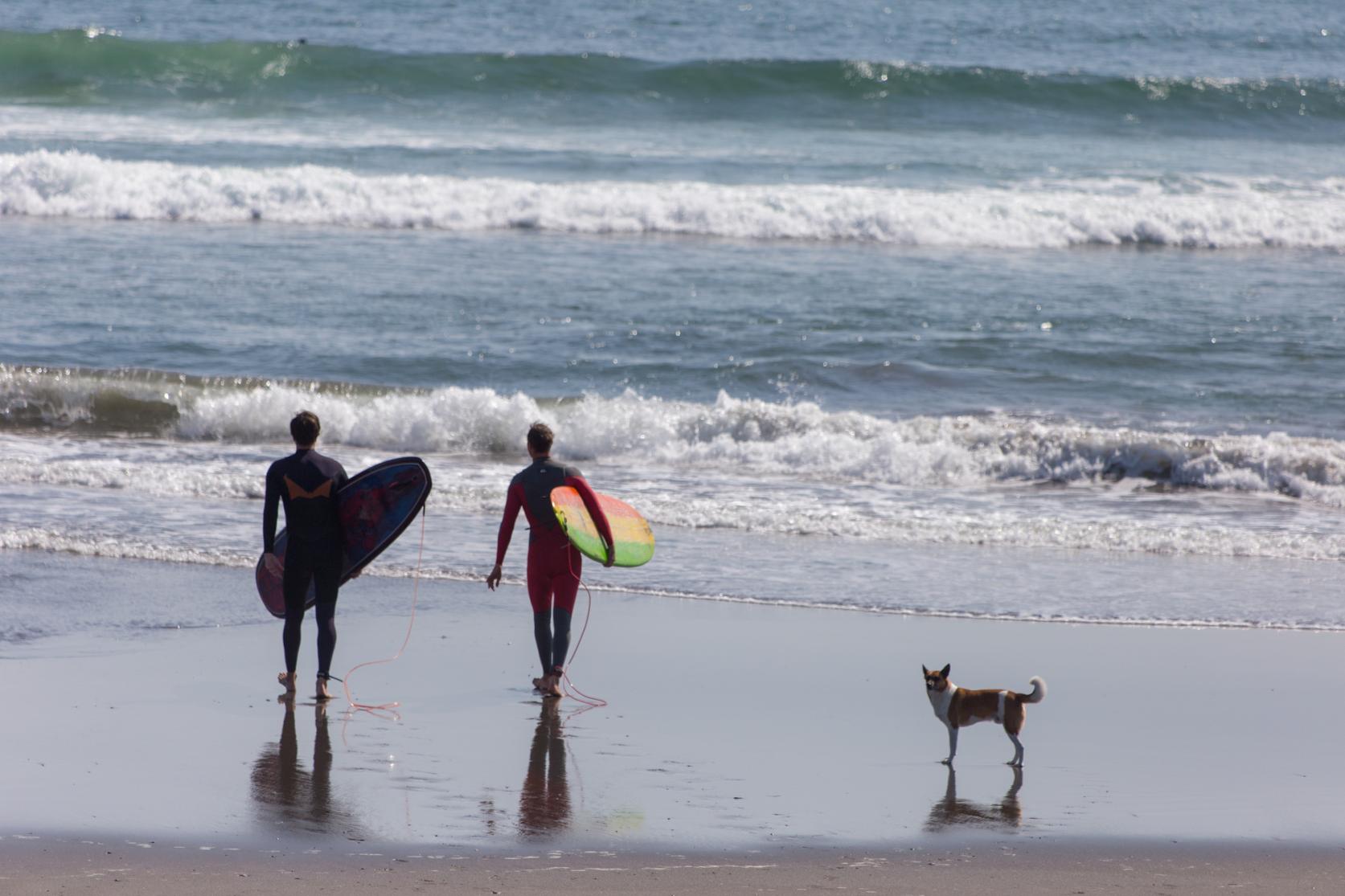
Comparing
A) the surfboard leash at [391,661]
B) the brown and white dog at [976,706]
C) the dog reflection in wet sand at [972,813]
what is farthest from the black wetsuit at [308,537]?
the dog reflection in wet sand at [972,813]

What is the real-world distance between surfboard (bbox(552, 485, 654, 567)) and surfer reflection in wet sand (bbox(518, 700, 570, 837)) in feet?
2.68

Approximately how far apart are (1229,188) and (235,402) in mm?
17895

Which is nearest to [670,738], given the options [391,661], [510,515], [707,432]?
[510,515]

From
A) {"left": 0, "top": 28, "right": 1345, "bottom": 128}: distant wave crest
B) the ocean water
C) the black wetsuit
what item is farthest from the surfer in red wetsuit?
{"left": 0, "top": 28, "right": 1345, "bottom": 128}: distant wave crest

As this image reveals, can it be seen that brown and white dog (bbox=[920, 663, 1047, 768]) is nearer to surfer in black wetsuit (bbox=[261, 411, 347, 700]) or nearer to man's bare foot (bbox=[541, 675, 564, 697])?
man's bare foot (bbox=[541, 675, 564, 697])

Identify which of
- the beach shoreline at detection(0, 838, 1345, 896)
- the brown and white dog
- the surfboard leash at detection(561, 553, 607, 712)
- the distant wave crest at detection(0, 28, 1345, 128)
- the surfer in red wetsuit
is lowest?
the beach shoreline at detection(0, 838, 1345, 896)

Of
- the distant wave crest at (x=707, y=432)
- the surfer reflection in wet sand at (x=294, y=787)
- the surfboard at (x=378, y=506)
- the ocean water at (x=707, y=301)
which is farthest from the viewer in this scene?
the distant wave crest at (x=707, y=432)

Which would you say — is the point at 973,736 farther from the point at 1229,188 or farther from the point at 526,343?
the point at 1229,188

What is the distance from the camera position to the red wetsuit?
684cm

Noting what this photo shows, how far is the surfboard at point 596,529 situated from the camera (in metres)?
6.76

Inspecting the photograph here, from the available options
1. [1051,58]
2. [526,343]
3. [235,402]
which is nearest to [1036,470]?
[526,343]

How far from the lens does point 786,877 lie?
15.6 ft

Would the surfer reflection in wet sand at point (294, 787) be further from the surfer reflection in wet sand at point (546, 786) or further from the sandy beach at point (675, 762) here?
the surfer reflection in wet sand at point (546, 786)

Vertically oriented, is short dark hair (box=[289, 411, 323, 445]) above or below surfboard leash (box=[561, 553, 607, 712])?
above
